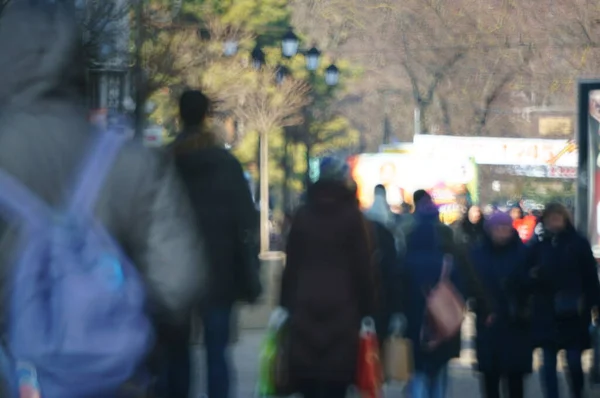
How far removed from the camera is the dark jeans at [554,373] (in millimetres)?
10328

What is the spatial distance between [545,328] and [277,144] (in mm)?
37825

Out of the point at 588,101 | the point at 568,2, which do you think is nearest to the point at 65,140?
the point at 588,101

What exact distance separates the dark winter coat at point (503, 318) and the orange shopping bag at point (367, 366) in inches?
109

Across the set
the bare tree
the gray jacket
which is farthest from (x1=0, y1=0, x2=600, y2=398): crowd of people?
the bare tree

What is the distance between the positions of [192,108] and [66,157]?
12.7 feet

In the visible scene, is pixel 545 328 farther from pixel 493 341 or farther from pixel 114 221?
pixel 114 221

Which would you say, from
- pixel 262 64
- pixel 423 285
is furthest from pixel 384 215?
pixel 262 64

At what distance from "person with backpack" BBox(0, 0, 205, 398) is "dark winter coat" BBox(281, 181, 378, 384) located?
10.1 ft

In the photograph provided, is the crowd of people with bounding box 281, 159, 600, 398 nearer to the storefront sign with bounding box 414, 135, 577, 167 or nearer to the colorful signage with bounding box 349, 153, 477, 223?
the colorful signage with bounding box 349, 153, 477, 223

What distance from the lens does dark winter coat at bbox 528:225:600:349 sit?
1014 cm

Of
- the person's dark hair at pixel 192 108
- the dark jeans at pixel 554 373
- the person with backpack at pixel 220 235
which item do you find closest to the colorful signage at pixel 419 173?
the dark jeans at pixel 554 373

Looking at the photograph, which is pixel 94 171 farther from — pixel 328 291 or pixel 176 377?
pixel 176 377

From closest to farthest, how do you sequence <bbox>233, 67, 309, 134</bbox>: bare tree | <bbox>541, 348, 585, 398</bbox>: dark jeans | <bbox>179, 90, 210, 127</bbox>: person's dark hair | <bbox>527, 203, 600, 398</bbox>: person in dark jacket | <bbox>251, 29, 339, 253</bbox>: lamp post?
<bbox>179, 90, 210, 127</bbox>: person's dark hair < <bbox>527, 203, 600, 398</bbox>: person in dark jacket < <bbox>541, 348, 585, 398</bbox>: dark jeans < <bbox>251, 29, 339, 253</bbox>: lamp post < <bbox>233, 67, 309, 134</bbox>: bare tree

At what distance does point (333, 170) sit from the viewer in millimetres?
7270
